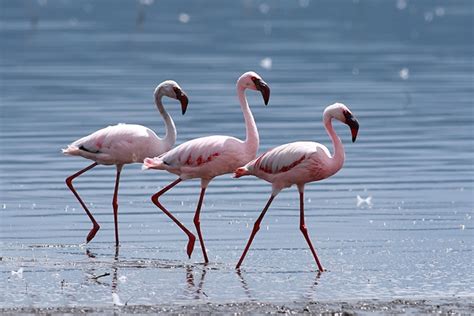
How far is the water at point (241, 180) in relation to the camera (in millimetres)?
9703

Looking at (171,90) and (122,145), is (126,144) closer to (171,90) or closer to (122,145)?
(122,145)

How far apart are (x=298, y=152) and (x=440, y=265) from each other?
1.39 m

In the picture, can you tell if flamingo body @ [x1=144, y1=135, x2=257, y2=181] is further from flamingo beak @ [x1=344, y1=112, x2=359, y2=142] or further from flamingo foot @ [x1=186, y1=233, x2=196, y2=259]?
flamingo beak @ [x1=344, y1=112, x2=359, y2=142]

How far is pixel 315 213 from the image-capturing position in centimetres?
1268

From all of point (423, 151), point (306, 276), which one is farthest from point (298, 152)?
point (423, 151)

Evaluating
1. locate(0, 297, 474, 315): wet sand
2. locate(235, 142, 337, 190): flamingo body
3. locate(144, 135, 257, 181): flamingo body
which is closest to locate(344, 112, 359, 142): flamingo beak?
locate(235, 142, 337, 190): flamingo body

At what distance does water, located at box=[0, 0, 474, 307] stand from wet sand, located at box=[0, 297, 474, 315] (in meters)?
0.31

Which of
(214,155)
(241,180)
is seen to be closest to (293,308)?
(214,155)

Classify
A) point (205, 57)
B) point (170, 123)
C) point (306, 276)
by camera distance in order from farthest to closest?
point (205, 57), point (170, 123), point (306, 276)

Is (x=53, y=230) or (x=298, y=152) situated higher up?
(x=298, y=152)

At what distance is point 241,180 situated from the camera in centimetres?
1481

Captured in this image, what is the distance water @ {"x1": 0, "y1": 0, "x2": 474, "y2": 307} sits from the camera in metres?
9.70

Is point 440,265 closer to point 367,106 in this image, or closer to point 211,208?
point 211,208

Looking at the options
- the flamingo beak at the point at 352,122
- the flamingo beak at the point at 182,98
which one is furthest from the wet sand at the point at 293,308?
the flamingo beak at the point at 182,98
